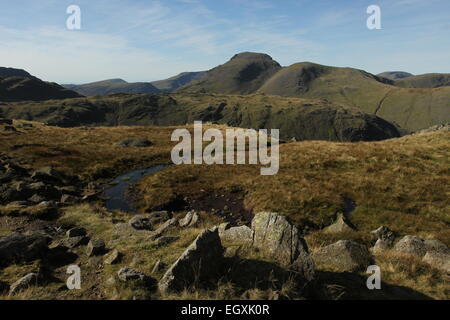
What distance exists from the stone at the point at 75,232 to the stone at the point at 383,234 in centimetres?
1858

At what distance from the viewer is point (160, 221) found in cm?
2042

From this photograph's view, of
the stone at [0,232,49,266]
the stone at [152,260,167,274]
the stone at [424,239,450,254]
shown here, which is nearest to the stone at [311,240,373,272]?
the stone at [424,239,450,254]

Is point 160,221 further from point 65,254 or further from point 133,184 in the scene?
point 133,184

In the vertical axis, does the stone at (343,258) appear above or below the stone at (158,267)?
below

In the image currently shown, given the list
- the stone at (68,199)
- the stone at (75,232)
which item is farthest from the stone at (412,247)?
the stone at (68,199)

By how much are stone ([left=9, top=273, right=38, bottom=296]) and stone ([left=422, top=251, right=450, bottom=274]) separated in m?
16.4

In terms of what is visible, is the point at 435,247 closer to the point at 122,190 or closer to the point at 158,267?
the point at 158,267

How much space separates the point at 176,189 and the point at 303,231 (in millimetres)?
15096

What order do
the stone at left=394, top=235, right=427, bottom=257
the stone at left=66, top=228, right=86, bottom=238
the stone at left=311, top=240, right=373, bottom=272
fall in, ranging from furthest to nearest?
the stone at left=66, top=228, right=86, bottom=238 → the stone at left=394, top=235, right=427, bottom=257 → the stone at left=311, top=240, right=373, bottom=272

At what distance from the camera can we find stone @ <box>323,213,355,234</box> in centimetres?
1985

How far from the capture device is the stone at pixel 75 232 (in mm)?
16219

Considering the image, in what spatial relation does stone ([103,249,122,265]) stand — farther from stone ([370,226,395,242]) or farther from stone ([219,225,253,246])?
stone ([370,226,395,242])

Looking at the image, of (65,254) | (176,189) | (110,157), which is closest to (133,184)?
(176,189)

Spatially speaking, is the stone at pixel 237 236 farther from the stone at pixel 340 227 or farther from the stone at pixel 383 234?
the stone at pixel 383 234
